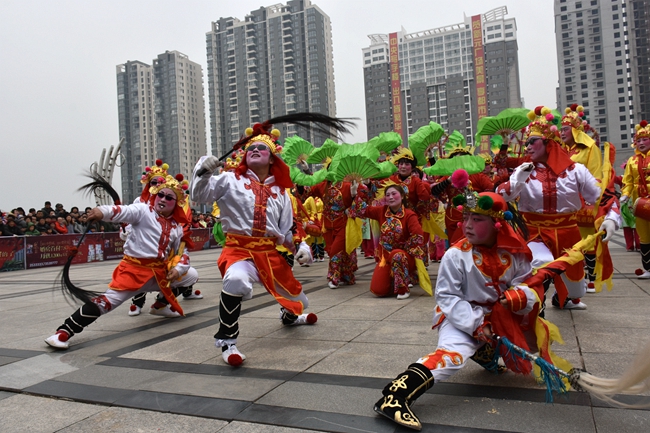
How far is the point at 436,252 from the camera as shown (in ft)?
34.1

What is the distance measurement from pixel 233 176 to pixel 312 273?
6.00 metres

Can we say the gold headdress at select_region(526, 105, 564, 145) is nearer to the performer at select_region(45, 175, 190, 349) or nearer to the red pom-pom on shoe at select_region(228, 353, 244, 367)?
the red pom-pom on shoe at select_region(228, 353, 244, 367)

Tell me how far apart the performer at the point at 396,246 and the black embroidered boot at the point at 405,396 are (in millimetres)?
3646

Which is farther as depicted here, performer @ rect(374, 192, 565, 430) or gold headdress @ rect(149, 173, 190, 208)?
gold headdress @ rect(149, 173, 190, 208)

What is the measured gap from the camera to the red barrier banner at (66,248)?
1403cm

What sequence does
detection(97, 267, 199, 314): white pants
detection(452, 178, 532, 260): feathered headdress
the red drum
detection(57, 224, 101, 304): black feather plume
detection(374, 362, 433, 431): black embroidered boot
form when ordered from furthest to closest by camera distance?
the red drum
detection(97, 267, 199, 314): white pants
detection(57, 224, 101, 304): black feather plume
detection(452, 178, 532, 260): feathered headdress
detection(374, 362, 433, 431): black embroidered boot

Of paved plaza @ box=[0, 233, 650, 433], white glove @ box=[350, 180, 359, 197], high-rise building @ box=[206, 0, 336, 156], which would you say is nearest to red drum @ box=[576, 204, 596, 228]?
paved plaza @ box=[0, 233, 650, 433]

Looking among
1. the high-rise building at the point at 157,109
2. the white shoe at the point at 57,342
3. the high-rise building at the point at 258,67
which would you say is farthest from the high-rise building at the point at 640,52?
the white shoe at the point at 57,342

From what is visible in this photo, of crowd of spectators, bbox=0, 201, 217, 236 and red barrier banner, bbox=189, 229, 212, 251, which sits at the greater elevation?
crowd of spectators, bbox=0, 201, 217, 236

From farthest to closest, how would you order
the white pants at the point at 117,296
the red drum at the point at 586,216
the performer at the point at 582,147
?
the red drum at the point at 586,216 → the performer at the point at 582,147 → the white pants at the point at 117,296

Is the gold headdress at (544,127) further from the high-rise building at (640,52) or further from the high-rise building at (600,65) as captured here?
the high-rise building at (600,65)

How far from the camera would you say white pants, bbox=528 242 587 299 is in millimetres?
3988

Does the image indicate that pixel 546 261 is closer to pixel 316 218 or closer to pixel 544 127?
pixel 544 127

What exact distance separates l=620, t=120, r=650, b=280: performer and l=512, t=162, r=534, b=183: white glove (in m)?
3.67
